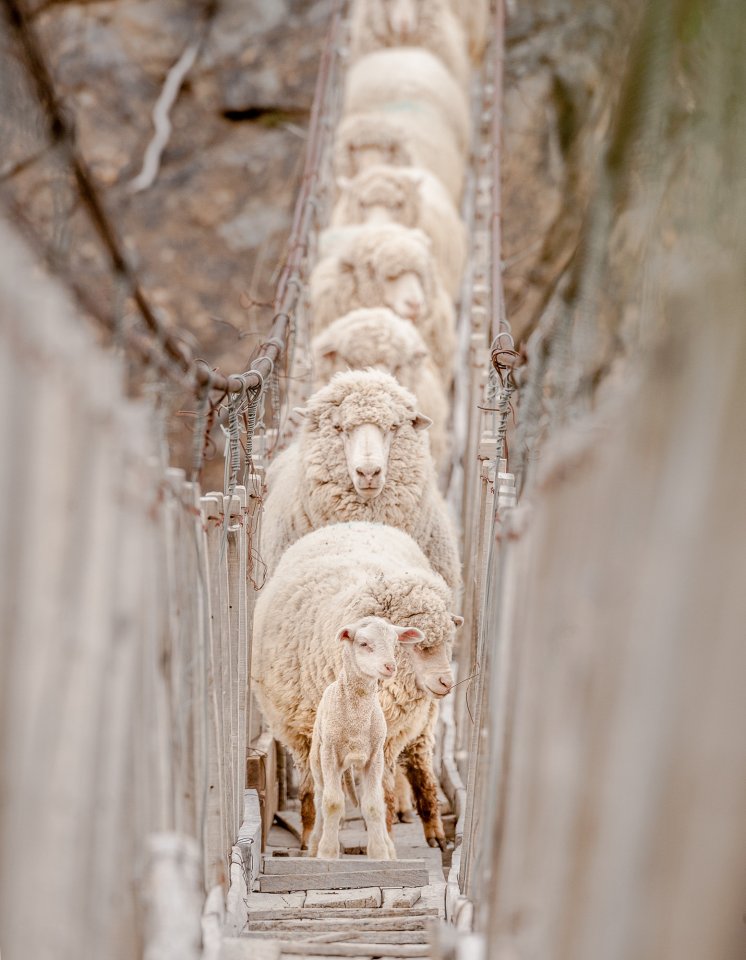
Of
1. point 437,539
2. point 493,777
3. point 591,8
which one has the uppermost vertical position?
point 591,8

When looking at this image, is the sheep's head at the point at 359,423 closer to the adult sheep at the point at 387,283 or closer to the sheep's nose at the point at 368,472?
the sheep's nose at the point at 368,472

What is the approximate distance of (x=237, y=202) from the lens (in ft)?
56.9

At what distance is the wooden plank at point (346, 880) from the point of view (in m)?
3.33

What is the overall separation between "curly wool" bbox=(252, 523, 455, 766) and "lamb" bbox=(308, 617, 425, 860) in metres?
0.14

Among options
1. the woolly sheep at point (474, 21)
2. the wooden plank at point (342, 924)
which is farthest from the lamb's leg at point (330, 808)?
the woolly sheep at point (474, 21)

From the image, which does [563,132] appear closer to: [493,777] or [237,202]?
[237,202]

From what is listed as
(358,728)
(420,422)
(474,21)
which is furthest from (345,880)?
(474,21)

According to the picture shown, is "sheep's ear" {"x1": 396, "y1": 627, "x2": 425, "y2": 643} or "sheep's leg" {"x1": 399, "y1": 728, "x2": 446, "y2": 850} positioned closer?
"sheep's ear" {"x1": 396, "y1": 627, "x2": 425, "y2": 643}

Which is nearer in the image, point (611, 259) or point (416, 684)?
point (611, 259)

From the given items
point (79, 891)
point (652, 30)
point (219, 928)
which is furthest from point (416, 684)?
point (652, 30)

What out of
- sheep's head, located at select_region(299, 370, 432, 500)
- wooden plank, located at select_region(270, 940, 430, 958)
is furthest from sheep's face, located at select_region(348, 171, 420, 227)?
wooden plank, located at select_region(270, 940, 430, 958)

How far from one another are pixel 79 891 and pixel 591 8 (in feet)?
51.4

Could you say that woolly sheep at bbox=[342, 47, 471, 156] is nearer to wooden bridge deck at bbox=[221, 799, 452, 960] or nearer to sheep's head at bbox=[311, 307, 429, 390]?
sheep's head at bbox=[311, 307, 429, 390]

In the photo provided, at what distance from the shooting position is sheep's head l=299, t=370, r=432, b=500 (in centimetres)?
465
